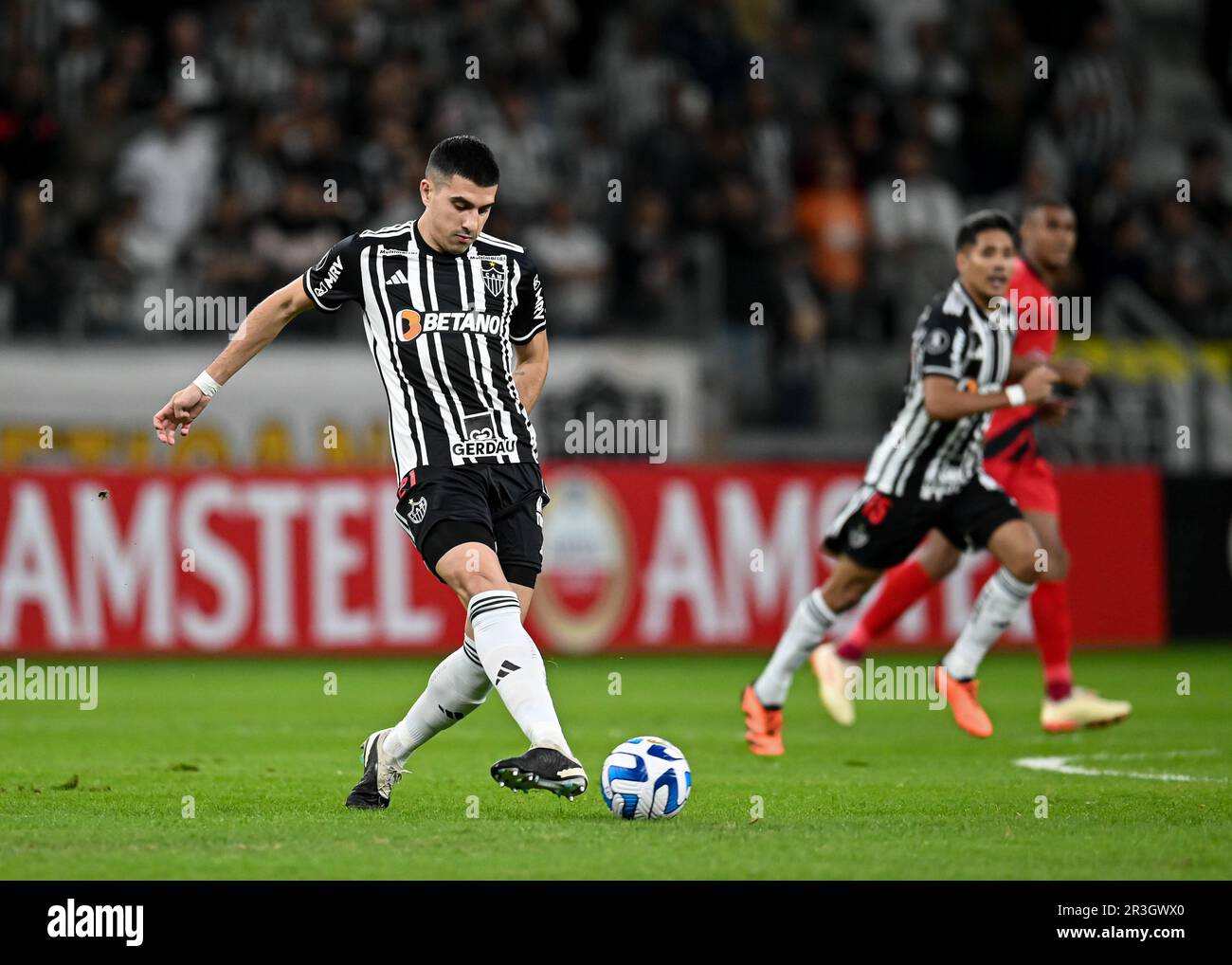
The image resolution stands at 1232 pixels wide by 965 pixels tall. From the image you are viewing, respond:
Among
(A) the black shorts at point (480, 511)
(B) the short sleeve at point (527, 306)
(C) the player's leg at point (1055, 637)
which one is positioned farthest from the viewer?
(C) the player's leg at point (1055, 637)

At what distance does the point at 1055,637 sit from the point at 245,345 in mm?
5147

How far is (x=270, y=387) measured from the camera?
1616cm

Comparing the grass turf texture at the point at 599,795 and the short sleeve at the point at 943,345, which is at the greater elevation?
the short sleeve at the point at 943,345

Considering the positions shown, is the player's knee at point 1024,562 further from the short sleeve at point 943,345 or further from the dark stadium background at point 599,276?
the dark stadium background at point 599,276

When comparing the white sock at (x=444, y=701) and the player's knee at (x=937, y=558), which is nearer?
the white sock at (x=444, y=701)

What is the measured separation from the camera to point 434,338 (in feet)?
22.2

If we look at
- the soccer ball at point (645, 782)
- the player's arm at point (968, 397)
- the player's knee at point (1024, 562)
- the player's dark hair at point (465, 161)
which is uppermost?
the player's dark hair at point (465, 161)

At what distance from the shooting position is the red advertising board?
47.9 ft

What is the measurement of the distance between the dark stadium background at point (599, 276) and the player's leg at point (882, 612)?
4861 millimetres

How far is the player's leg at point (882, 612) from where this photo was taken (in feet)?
33.8

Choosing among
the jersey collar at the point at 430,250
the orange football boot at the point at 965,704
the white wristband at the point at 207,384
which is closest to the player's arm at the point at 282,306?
the white wristband at the point at 207,384

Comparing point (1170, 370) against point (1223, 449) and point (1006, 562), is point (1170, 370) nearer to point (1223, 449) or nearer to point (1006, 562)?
point (1223, 449)

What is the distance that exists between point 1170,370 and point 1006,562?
863 centimetres

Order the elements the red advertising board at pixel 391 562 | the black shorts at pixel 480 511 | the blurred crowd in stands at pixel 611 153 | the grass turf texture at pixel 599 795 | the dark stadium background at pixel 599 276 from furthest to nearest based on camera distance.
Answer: the blurred crowd in stands at pixel 611 153 < the dark stadium background at pixel 599 276 < the red advertising board at pixel 391 562 < the black shorts at pixel 480 511 < the grass turf texture at pixel 599 795
